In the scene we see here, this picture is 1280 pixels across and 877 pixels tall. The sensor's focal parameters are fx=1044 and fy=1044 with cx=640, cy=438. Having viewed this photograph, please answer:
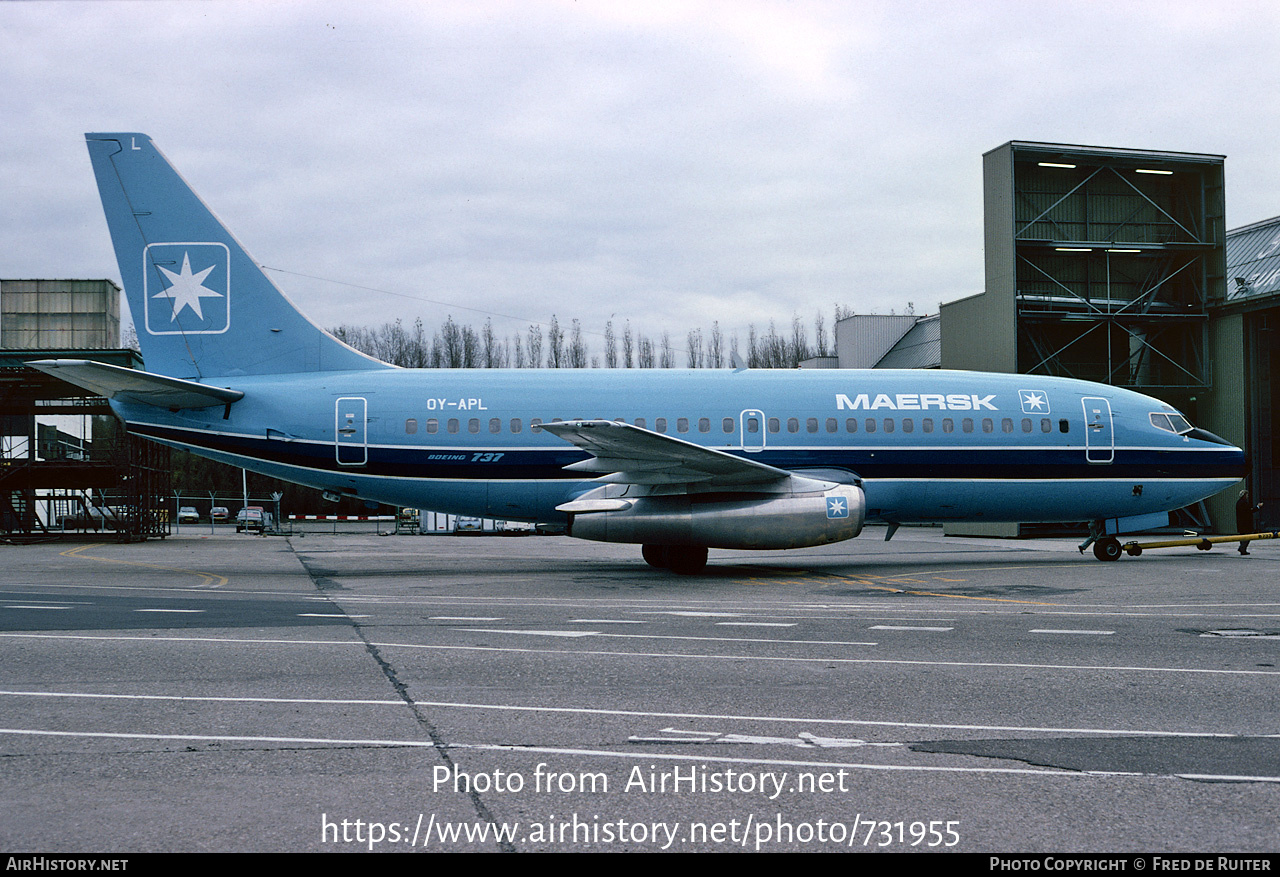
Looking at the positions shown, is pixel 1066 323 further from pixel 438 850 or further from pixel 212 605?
pixel 438 850

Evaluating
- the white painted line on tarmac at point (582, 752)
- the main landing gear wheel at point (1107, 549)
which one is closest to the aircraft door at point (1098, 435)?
the main landing gear wheel at point (1107, 549)

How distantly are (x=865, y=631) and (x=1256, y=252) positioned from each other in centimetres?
3420

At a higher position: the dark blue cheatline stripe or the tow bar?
the dark blue cheatline stripe

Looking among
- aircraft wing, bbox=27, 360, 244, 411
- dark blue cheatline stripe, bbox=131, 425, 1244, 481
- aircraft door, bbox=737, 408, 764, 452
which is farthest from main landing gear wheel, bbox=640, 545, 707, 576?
aircraft wing, bbox=27, 360, 244, 411

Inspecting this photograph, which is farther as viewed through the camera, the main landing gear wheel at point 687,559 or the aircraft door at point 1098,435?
the aircraft door at point 1098,435

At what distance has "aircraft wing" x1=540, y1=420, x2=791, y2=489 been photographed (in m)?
16.3

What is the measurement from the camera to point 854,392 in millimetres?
20094

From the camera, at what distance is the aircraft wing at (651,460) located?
1627cm

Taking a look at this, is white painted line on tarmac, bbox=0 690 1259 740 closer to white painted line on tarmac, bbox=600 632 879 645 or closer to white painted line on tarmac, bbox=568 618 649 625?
white painted line on tarmac, bbox=600 632 879 645

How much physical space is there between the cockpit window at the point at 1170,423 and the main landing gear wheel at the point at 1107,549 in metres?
2.51

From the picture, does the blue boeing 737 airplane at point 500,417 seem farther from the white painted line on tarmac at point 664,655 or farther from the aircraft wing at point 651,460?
the white painted line on tarmac at point 664,655

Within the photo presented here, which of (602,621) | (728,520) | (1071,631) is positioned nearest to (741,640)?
(602,621)

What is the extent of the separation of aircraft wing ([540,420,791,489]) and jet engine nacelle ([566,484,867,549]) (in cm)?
37

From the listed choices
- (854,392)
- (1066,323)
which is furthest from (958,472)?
(1066,323)
